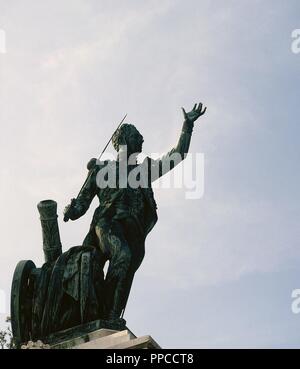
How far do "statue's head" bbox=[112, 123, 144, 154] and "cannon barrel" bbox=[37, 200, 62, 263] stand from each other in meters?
1.49

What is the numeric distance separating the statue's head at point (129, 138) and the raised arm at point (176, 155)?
1.11 ft

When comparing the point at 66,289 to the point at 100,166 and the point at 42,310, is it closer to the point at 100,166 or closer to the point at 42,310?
the point at 42,310

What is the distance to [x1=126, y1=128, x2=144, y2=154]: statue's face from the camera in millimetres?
13404

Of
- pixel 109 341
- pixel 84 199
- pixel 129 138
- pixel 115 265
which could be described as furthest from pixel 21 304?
pixel 129 138

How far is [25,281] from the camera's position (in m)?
12.2

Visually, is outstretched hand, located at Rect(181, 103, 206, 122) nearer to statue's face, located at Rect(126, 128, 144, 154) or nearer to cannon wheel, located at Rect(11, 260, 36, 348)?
statue's face, located at Rect(126, 128, 144, 154)

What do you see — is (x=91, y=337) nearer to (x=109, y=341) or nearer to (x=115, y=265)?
(x=109, y=341)

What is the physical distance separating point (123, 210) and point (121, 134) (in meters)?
1.28

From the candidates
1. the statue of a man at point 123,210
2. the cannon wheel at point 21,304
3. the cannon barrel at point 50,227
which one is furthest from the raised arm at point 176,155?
the cannon wheel at point 21,304

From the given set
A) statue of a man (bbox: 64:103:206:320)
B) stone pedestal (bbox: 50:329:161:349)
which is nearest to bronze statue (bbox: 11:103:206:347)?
statue of a man (bbox: 64:103:206:320)

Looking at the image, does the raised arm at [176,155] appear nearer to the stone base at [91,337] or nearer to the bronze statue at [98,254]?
the bronze statue at [98,254]

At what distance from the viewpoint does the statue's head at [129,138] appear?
1341cm
